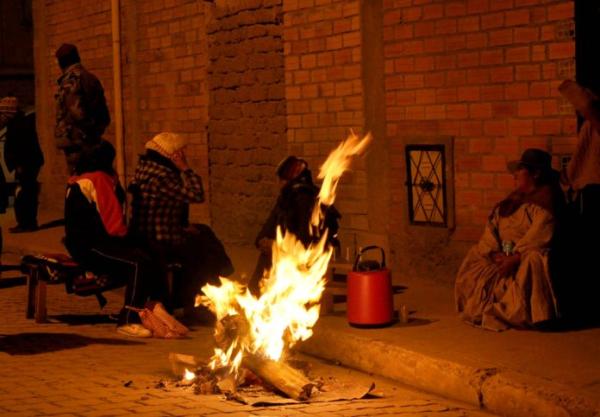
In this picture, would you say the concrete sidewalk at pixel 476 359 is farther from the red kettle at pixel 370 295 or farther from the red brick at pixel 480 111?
the red brick at pixel 480 111

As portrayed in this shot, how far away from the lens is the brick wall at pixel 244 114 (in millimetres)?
13797

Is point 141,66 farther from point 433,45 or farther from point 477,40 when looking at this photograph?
point 477,40

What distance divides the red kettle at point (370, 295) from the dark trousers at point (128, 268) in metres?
1.90

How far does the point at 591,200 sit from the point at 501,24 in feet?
5.97

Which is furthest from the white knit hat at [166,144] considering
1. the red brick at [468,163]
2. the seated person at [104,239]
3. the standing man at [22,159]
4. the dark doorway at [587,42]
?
the standing man at [22,159]

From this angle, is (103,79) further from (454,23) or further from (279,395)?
(279,395)

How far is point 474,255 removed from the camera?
373 inches

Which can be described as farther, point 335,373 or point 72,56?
point 72,56

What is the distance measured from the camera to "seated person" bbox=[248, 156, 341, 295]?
1049 centimetres

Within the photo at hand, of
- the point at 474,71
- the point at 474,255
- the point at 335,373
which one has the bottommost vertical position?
the point at 335,373

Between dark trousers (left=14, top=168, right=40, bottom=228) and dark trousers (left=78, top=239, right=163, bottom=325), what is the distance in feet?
21.4

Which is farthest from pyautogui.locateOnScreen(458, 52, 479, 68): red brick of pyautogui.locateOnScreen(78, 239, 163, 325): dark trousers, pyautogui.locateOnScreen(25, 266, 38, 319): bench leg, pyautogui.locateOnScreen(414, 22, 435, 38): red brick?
pyautogui.locateOnScreen(25, 266, 38, 319): bench leg

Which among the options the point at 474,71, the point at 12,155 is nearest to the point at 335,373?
the point at 474,71

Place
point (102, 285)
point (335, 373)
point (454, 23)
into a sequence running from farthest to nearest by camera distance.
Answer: point (454, 23) < point (102, 285) < point (335, 373)
